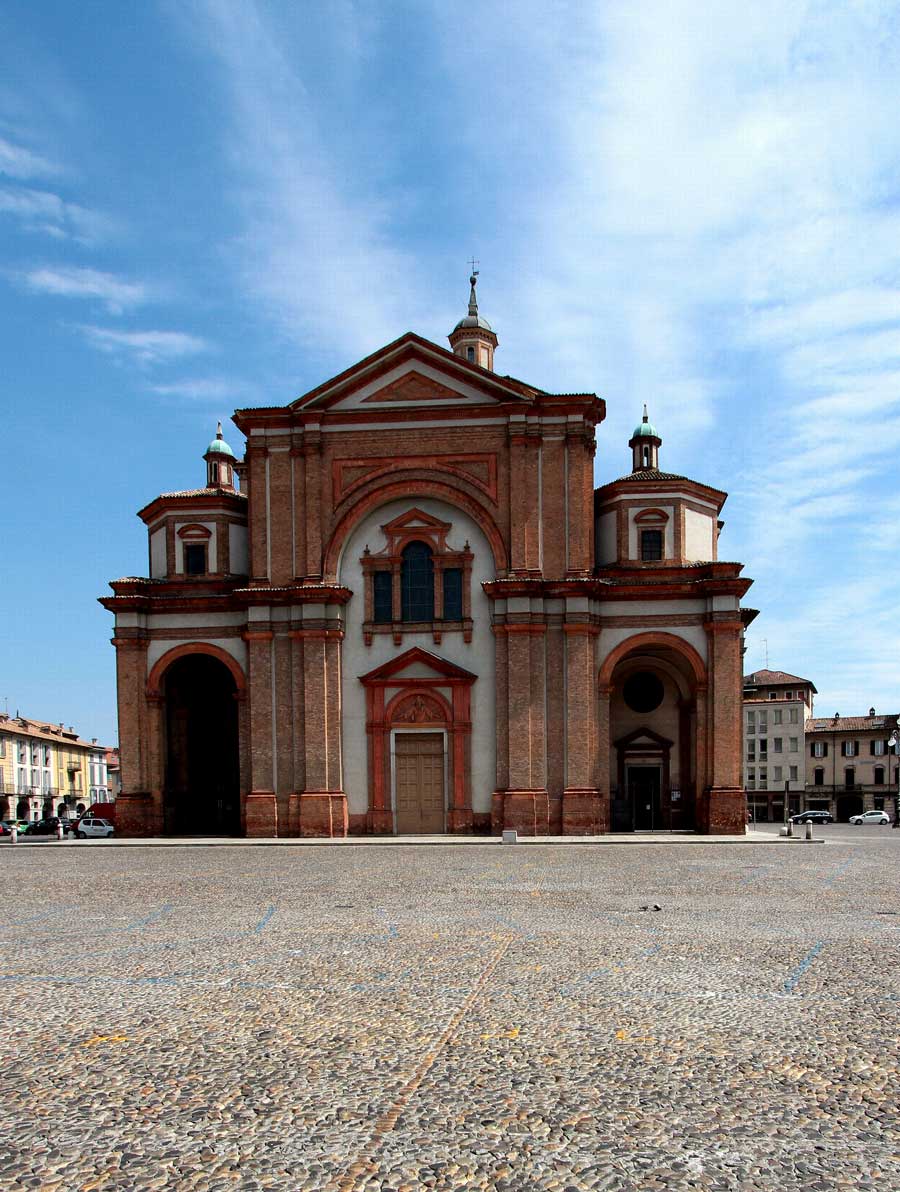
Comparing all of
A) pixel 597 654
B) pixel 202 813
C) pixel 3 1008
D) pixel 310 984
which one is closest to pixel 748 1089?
pixel 310 984

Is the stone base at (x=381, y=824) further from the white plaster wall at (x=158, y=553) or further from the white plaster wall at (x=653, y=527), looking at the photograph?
the white plaster wall at (x=653, y=527)

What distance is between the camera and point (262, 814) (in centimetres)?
3097

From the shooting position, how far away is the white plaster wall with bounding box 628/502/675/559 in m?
33.1

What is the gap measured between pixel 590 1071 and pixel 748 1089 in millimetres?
A: 931

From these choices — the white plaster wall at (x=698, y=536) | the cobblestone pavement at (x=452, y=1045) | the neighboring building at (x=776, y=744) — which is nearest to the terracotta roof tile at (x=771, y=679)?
the neighboring building at (x=776, y=744)

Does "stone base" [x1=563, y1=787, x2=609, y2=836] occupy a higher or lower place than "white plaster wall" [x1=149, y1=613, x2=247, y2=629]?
lower

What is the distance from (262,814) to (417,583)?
8.56 metres

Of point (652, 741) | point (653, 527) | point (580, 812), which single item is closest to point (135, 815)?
point (580, 812)

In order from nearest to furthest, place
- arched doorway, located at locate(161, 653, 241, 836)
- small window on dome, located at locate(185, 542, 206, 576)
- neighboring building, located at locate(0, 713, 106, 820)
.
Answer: arched doorway, located at locate(161, 653, 241, 836) < small window on dome, located at locate(185, 542, 206, 576) < neighboring building, located at locate(0, 713, 106, 820)

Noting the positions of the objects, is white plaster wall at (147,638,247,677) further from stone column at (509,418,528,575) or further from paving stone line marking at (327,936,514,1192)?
paving stone line marking at (327,936,514,1192)

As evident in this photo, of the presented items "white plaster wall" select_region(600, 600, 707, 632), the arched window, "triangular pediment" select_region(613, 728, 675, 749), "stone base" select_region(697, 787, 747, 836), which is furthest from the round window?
the arched window

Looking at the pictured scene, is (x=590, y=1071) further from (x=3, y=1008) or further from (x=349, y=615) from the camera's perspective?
(x=349, y=615)

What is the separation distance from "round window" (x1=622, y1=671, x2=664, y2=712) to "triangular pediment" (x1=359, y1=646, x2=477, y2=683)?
6.59m

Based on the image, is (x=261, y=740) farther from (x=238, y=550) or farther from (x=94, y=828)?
(x=94, y=828)
